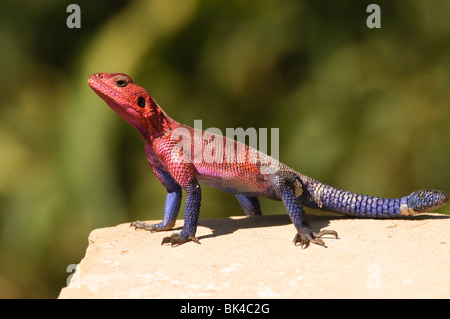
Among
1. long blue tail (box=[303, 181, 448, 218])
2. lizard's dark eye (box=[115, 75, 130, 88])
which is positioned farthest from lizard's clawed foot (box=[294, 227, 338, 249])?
lizard's dark eye (box=[115, 75, 130, 88])

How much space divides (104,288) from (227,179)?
1.61m

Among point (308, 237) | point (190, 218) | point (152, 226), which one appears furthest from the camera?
point (152, 226)

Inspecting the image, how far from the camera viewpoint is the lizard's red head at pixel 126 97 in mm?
4508

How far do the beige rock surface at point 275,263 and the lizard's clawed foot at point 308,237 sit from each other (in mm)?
62

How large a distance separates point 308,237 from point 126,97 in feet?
6.24

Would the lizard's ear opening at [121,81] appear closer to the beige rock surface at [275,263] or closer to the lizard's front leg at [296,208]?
the beige rock surface at [275,263]

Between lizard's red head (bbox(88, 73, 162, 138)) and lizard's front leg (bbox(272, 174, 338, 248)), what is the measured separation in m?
1.21

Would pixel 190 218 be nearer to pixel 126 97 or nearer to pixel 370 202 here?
pixel 126 97

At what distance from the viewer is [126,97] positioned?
452cm

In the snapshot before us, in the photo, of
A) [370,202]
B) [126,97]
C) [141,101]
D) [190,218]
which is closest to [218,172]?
[190,218]

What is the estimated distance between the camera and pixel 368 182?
6.45m

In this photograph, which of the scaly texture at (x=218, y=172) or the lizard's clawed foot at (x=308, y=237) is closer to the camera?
the lizard's clawed foot at (x=308, y=237)

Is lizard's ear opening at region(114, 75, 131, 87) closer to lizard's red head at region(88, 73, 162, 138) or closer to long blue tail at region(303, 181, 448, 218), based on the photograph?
lizard's red head at region(88, 73, 162, 138)

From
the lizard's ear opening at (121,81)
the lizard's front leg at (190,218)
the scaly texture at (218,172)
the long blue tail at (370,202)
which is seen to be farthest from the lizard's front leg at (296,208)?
the lizard's ear opening at (121,81)
